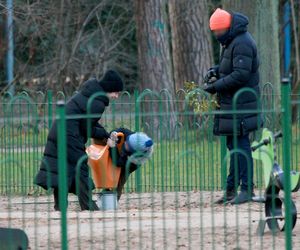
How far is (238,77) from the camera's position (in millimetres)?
10992

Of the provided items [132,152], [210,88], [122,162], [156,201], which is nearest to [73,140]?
[122,162]

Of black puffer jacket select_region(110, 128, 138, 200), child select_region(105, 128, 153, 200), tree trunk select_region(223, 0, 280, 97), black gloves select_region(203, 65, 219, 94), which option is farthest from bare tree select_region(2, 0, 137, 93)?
black gloves select_region(203, 65, 219, 94)

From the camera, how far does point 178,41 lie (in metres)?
23.6

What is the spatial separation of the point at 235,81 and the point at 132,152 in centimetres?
119

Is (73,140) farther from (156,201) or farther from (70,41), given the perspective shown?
(70,41)

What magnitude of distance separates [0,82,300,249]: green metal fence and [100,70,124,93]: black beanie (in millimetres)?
253

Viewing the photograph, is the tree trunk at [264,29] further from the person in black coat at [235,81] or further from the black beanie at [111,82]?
the black beanie at [111,82]

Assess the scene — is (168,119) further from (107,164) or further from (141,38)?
(141,38)

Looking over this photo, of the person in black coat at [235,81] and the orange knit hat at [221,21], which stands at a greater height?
the orange knit hat at [221,21]

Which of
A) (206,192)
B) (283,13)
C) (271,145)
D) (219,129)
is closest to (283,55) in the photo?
(283,13)

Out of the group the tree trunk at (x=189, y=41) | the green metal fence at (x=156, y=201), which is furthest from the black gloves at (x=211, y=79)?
the tree trunk at (x=189, y=41)

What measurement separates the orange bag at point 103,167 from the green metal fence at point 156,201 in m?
0.23

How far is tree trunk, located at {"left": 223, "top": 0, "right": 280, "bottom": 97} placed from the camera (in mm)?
17391

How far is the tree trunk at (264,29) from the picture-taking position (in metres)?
17.4
